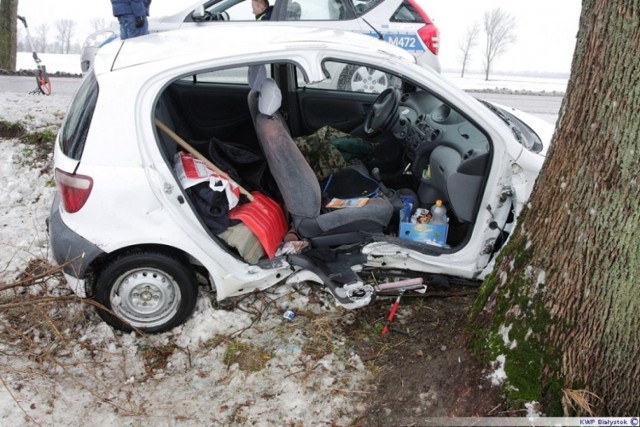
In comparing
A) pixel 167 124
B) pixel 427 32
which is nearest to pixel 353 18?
pixel 427 32

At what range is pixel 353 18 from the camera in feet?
23.7

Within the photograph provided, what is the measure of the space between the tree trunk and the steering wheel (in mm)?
9269

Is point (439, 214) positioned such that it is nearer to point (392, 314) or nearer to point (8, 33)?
point (392, 314)

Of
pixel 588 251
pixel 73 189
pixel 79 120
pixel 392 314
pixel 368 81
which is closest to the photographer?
pixel 588 251

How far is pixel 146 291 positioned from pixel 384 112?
2.12m

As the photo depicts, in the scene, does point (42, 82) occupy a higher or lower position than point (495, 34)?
higher

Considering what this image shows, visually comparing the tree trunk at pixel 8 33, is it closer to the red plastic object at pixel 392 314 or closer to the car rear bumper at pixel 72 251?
the car rear bumper at pixel 72 251

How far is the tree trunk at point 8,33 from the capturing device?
34.5 feet

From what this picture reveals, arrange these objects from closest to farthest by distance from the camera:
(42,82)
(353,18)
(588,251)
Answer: (588,251)
(353,18)
(42,82)

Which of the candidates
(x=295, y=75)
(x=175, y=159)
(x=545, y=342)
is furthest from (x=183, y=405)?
(x=295, y=75)

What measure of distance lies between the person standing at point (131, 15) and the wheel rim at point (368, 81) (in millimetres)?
3436

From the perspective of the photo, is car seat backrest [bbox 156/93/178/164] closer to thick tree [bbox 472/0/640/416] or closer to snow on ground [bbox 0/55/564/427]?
snow on ground [bbox 0/55/564/427]

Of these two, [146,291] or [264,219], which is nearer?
[146,291]

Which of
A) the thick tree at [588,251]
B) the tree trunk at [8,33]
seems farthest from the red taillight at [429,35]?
the tree trunk at [8,33]
